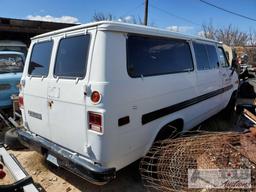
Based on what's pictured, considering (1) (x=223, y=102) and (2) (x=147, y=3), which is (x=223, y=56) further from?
(2) (x=147, y=3)

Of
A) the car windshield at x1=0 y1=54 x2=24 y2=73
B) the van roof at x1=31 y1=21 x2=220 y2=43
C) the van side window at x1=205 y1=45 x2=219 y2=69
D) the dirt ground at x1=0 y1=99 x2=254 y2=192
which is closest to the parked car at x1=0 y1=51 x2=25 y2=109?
the car windshield at x1=0 y1=54 x2=24 y2=73

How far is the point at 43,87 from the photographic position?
3477 millimetres

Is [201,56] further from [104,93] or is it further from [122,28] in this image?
[104,93]

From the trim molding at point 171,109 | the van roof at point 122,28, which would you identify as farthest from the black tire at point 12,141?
the trim molding at point 171,109

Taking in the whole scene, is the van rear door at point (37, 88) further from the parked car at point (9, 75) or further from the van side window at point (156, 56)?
the parked car at point (9, 75)

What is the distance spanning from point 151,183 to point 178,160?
0.61 meters

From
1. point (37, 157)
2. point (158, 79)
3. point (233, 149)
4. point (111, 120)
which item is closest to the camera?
point (111, 120)

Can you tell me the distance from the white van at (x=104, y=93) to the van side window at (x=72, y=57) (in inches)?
0.5

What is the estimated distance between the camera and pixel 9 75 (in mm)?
6438

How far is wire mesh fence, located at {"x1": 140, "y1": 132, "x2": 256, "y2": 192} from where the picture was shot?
2973 mm

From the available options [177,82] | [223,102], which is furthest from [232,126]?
[177,82]

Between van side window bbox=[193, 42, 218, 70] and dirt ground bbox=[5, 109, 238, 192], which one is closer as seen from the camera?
dirt ground bbox=[5, 109, 238, 192]

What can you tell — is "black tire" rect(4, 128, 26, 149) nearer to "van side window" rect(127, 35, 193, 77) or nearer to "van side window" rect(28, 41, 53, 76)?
"van side window" rect(28, 41, 53, 76)

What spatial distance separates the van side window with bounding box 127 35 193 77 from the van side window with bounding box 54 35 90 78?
547 millimetres
